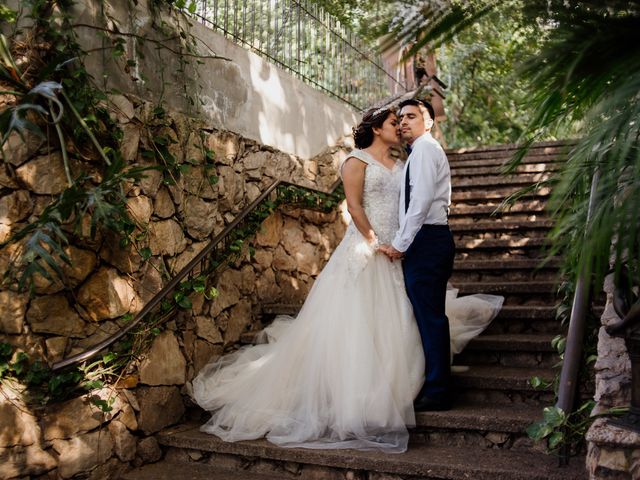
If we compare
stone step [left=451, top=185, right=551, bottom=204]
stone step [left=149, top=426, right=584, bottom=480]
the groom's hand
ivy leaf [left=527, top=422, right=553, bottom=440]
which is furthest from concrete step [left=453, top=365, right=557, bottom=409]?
stone step [left=451, top=185, right=551, bottom=204]

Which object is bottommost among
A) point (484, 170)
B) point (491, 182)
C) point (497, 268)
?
point (497, 268)

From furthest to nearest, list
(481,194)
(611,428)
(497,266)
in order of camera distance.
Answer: (481,194)
(497,266)
(611,428)

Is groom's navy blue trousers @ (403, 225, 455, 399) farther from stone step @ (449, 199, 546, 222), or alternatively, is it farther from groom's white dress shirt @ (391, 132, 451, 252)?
stone step @ (449, 199, 546, 222)

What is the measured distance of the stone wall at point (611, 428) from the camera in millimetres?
1834

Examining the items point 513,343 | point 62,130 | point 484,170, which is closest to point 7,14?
point 62,130

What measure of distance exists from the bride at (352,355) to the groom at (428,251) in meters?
0.08

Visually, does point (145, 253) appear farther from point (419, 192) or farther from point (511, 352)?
point (511, 352)

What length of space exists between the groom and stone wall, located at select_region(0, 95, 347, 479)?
1.19 m

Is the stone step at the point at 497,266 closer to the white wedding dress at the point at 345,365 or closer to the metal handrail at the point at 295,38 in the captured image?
the white wedding dress at the point at 345,365

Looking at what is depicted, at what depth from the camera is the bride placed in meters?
2.91

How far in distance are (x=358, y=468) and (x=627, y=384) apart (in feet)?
3.95

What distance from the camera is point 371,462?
106 inches

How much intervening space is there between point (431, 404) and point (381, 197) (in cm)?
121

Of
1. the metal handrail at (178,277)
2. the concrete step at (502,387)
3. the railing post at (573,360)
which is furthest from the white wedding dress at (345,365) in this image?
the railing post at (573,360)
